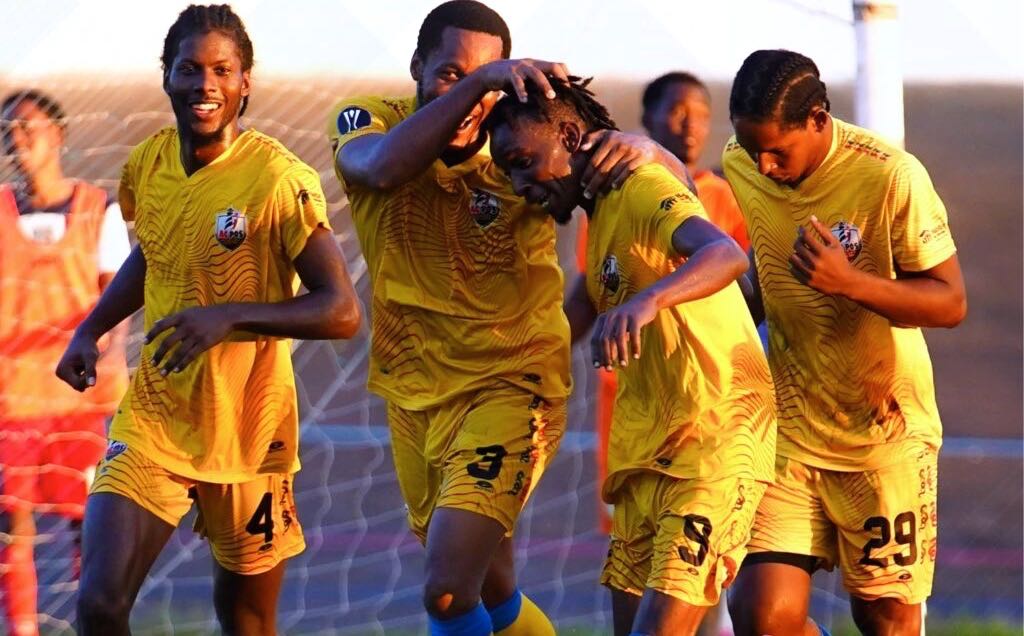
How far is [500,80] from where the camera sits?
16.4 feet

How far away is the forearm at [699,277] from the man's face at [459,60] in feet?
3.34

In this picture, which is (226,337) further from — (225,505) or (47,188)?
(47,188)

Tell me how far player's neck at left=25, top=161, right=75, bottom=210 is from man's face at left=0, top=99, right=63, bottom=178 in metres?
0.02

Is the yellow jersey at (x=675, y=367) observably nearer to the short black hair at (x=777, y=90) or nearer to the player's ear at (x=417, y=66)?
the short black hair at (x=777, y=90)

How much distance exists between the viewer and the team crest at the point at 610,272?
199 inches

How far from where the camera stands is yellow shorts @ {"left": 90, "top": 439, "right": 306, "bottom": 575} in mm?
5383

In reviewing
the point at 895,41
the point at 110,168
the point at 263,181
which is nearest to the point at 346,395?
the point at 110,168

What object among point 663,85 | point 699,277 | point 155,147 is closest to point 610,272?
point 699,277

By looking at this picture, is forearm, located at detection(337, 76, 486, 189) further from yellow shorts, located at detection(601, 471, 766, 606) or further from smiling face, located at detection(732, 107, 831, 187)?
yellow shorts, located at detection(601, 471, 766, 606)

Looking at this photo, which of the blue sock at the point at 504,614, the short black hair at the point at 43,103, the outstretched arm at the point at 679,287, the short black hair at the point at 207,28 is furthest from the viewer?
the short black hair at the point at 43,103

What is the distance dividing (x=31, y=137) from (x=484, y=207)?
8.84 feet

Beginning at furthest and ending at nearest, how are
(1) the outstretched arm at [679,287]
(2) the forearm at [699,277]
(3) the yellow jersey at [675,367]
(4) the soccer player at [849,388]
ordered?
(4) the soccer player at [849,388] → (3) the yellow jersey at [675,367] → (2) the forearm at [699,277] → (1) the outstretched arm at [679,287]

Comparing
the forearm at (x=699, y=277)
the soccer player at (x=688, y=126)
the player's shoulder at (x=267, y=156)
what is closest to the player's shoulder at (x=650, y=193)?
the forearm at (x=699, y=277)

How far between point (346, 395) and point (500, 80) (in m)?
6.27
